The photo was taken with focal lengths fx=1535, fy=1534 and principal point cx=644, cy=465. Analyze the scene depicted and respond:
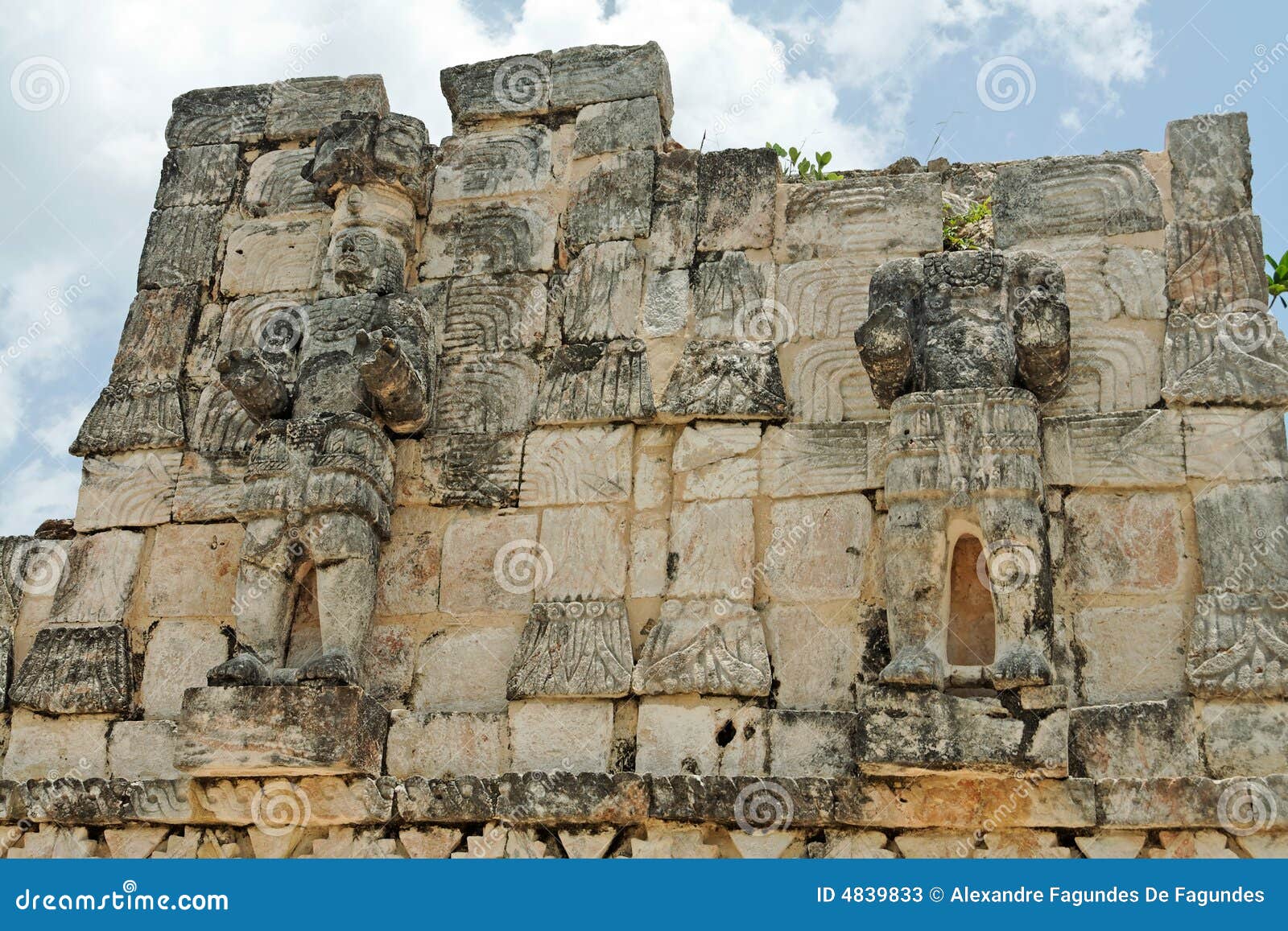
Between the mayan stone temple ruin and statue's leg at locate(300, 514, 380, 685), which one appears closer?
the mayan stone temple ruin

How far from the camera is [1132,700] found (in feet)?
21.5

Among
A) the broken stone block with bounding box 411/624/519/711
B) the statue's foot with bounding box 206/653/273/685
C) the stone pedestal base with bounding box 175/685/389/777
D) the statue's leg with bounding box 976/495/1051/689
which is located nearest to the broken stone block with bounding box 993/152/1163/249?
the statue's leg with bounding box 976/495/1051/689

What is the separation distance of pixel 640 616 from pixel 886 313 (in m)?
1.81

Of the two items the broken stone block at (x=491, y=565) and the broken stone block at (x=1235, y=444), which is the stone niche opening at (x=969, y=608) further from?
the broken stone block at (x=491, y=565)

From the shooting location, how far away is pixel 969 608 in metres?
6.94

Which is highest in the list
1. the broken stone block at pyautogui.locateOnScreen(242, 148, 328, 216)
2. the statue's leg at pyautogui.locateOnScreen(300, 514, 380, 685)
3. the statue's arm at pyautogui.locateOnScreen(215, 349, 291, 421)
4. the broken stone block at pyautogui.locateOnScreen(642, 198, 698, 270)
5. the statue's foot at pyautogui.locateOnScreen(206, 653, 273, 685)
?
the broken stone block at pyautogui.locateOnScreen(242, 148, 328, 216)

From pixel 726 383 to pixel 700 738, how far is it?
69.7 inches

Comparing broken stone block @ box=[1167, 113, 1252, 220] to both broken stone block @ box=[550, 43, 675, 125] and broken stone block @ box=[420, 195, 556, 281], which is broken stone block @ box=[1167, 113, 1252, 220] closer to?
broken stone block @ box=[550, 43, 675, 125]

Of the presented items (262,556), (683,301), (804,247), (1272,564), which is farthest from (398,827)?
(1272,564)

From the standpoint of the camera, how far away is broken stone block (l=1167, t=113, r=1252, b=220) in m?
7.42

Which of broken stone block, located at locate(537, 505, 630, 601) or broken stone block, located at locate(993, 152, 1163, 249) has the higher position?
broken stone block, located at locate(993, 152, 1163, 249)

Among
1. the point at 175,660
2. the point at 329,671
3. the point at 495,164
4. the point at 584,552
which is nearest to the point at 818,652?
the point at 584,552

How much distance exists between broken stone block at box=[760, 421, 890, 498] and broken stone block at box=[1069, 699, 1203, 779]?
1465mm

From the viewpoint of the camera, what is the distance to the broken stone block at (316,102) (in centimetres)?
897
